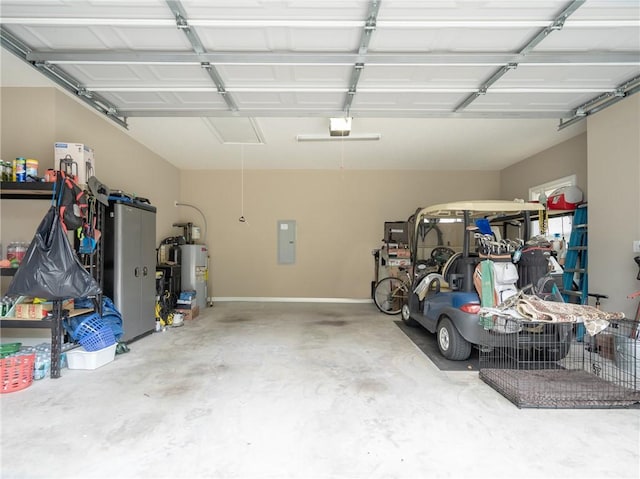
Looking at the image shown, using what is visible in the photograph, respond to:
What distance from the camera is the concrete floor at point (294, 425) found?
1.74 metres

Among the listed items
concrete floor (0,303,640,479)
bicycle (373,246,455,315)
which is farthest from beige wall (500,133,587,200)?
concrete floor (0,303,640,479)

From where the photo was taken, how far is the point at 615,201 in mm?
3502

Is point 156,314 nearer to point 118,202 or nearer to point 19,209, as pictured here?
point 118,202

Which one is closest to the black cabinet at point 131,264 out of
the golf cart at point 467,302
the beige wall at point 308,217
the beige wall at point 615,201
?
the beige wall at point 308,217

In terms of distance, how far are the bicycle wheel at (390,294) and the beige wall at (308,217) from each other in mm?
894

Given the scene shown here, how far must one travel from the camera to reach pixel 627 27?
2.25 m

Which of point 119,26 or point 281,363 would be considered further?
point 281,363

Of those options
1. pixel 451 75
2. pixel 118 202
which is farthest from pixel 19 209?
pixel 451 75

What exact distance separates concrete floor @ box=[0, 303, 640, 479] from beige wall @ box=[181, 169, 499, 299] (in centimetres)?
368

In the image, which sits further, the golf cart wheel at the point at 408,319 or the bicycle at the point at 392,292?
the bicycle at the point at 392,292

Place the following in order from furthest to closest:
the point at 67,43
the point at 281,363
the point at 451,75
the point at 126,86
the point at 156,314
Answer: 1. the point at 156,314
2. the point at 281,363
3. the point at 126,86
4. the point at 451,75
5. the point at 67,43

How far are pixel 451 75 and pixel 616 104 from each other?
218cm

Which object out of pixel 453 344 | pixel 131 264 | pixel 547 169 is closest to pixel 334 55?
pixel 453 344

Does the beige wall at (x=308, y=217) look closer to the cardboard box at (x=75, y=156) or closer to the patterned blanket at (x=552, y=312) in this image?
the cardboard box at (x=75, y=156)
